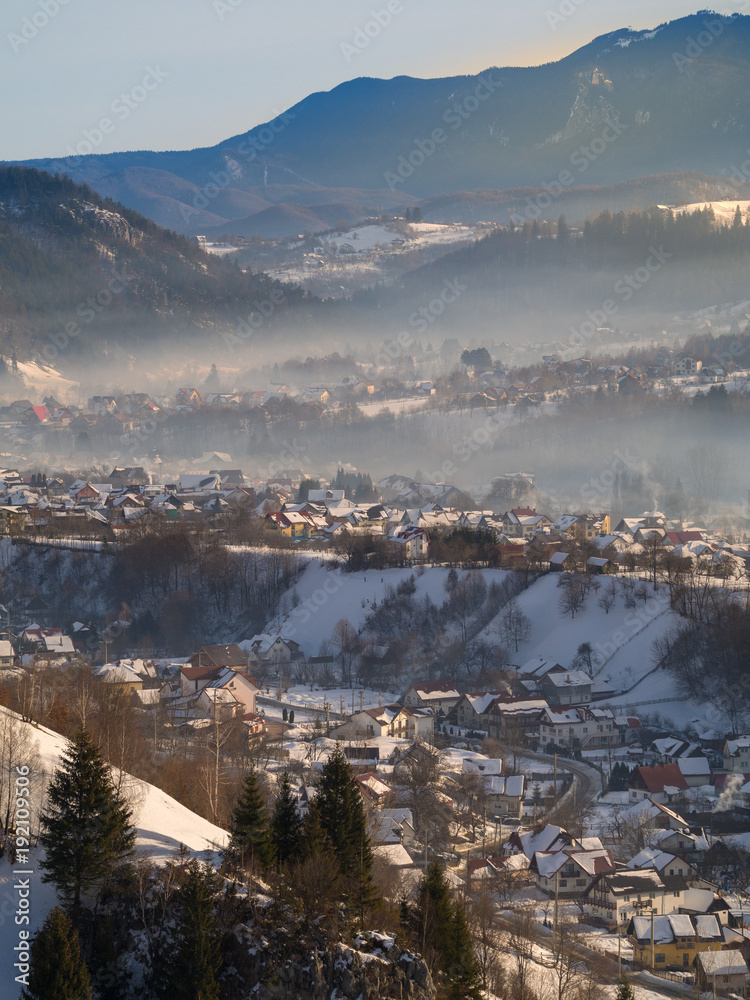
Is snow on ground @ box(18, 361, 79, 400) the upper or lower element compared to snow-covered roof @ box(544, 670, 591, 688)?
upper

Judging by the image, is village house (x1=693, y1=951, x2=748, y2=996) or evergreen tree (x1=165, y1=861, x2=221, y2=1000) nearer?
evergreen tree (x1=165, y1=861, x2=221, y2=1000)

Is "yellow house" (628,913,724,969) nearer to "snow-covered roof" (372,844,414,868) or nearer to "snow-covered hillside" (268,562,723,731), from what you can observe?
"snow-covered roof" (372,844,414,868)

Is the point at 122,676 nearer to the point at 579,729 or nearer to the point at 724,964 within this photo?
Answer: the point at 579,729

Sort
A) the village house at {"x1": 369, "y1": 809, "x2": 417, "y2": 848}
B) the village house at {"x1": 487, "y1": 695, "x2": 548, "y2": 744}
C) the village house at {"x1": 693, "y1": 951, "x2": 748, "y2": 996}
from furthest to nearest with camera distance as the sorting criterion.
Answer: the village house at {"x1": 487, "y1": 695, "x2": 548, "y2": 744} < the village house at {"x1": 369, "y1": 809, "x2": 417, "y2": 848} < the village house at {"x1": 693, "y1": 951, "x2": 748, "y2": 996}

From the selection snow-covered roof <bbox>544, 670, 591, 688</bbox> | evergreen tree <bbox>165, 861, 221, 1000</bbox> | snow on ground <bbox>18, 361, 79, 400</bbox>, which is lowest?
snow-covered roof <bbox>544, 670, 591, 688</bbox>

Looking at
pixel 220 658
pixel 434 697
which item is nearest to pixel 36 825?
pixel 434 697

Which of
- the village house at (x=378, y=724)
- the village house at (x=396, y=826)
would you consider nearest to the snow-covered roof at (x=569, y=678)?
the village house at (x=378, y=724)

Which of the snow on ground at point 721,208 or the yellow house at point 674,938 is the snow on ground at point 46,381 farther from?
the yellow house at point 674,938

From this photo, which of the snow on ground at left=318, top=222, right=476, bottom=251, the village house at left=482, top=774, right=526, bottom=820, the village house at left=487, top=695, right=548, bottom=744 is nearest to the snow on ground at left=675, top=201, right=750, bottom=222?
the snow on ground at left=318, top=222, right=476, bottom=251
